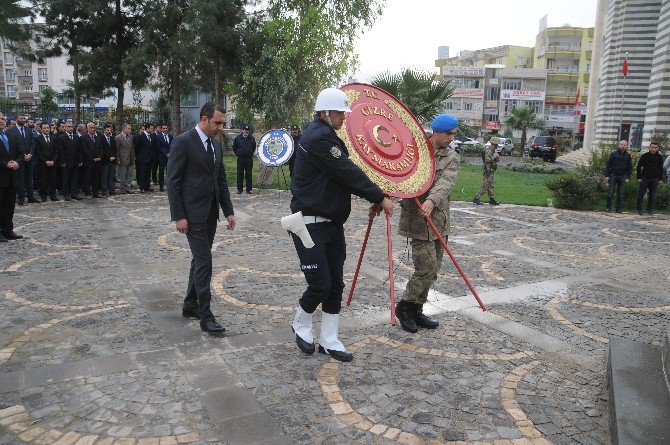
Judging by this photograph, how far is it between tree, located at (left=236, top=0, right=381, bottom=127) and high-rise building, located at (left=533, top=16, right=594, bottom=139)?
53.2m

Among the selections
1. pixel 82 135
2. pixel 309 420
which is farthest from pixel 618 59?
pixel 309 420

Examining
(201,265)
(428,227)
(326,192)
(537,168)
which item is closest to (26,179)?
(201,265)

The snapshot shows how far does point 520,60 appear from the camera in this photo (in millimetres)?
76000

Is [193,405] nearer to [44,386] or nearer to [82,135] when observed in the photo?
[44,386]

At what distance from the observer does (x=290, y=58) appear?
60.4ft

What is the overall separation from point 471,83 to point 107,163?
213 ft

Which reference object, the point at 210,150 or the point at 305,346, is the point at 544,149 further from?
the point at 305,346

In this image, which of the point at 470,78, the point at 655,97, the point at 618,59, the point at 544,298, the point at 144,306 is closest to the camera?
the point at 144,306

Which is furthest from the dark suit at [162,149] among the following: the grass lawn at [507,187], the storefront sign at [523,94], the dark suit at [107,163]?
the storefront sign at [523,94]

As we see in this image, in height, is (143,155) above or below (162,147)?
below

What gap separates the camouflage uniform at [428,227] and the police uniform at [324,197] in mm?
787

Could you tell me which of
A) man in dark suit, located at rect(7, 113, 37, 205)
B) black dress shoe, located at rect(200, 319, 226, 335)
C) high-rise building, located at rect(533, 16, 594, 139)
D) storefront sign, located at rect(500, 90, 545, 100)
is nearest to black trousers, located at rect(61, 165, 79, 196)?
man in dark suit, located at rect(7, 113, 37, 205)

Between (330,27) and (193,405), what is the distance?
1681 centimetres

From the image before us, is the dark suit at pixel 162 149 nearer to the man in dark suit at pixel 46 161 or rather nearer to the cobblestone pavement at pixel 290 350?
the man in dark suit at pixel 46 161
